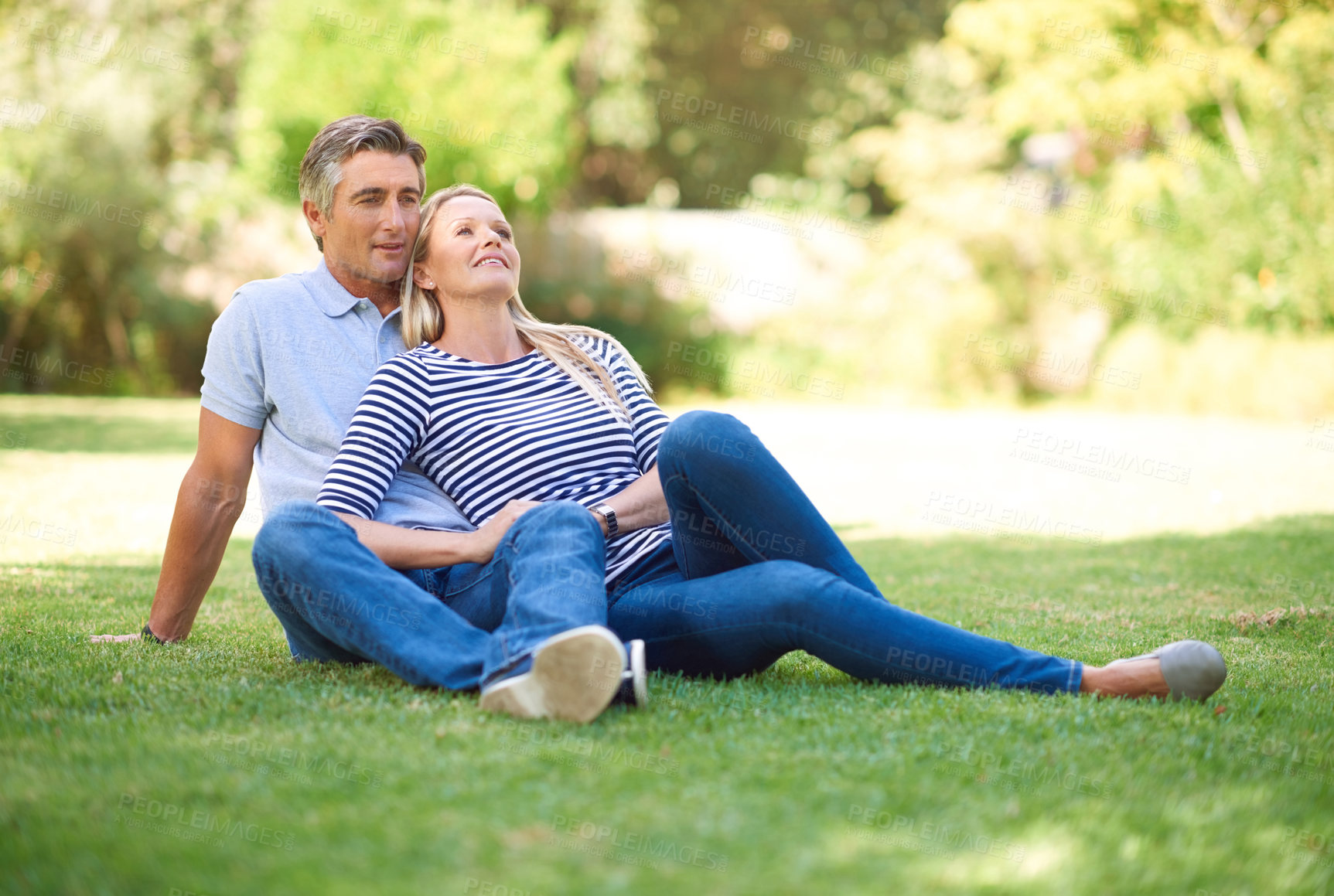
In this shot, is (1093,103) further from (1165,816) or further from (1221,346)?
(1165,816)

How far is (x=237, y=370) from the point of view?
340 cm

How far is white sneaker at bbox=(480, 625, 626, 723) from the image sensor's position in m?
2.49

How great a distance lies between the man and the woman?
0.41 feet

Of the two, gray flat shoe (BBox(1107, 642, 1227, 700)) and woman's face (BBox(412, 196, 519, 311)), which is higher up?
woman's face (BBox(412, 196, 519, 311))

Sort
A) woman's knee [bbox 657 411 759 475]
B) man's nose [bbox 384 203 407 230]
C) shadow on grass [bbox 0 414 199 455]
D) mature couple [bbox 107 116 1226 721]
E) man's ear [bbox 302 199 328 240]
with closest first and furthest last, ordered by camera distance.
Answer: mature couple [bbox 107 116 1226 721]
woman's knee [bbox 657 411 759 475]
man's nose [bbox 384 203 407 230]
man's ear [bbox 302 199 328 240]
shadow on grass [bbox 0 414 199 455]

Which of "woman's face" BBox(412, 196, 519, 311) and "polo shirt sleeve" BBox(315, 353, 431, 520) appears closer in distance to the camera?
"polo shirt sleeve" BBox(315, 353, 431, 520)

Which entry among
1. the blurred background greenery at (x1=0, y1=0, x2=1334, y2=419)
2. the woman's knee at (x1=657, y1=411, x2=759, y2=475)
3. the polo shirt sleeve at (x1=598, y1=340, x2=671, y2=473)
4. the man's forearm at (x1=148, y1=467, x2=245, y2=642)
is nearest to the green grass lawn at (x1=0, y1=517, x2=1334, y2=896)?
the man's forearm at (x1=148, y1=467, x2=245, y2=642)

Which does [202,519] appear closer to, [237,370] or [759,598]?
[237,370]

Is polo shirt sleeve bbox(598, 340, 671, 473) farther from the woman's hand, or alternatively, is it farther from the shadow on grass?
the shadow on grass

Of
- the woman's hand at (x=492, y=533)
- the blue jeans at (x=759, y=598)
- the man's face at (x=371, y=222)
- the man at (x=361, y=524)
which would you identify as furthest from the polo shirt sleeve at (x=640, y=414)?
the man's face at (x=371, y=222)

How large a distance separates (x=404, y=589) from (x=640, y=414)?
1.03 m

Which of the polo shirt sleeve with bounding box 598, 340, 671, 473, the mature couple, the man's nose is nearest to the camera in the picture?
the mature couple

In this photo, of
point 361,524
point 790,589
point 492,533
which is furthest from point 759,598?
point 361,524

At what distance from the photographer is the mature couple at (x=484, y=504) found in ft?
9.18
